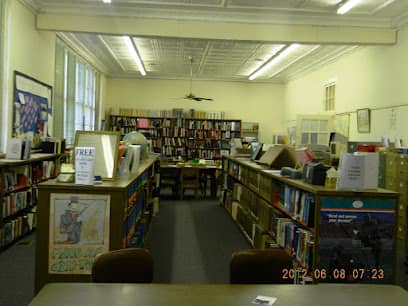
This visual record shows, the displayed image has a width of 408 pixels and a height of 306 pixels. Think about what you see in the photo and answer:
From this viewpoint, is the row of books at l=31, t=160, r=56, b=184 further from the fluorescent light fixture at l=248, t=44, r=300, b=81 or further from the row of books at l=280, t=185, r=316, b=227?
the fluorescent light fixture at l=248, t=44, r=300, b=81

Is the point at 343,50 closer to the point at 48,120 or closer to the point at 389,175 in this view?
the point at 389,175

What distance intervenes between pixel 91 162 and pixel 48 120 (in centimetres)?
514

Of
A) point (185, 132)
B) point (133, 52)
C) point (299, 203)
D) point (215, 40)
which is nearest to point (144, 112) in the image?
point (185, 132)

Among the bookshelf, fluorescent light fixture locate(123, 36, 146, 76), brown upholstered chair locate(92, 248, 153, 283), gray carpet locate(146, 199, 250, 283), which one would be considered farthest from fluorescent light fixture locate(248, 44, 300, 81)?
brown upholstered chair locate(92, 248, 153, 283)

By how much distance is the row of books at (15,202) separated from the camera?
18.2 feet

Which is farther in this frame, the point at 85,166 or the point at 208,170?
the point at 208,170

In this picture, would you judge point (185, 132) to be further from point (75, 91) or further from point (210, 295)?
point (210, 295)

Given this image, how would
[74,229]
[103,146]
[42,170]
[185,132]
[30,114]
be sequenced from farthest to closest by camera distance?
1. [185,132]
2. [30,114]
3. [42,170]
4. [103,146]
5. [74,229]

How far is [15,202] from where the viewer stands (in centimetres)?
588

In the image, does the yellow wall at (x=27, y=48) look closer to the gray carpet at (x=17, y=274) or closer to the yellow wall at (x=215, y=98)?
the gray carpet at (x=17, y=274)

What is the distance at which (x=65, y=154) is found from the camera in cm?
756

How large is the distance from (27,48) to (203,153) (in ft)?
26.7

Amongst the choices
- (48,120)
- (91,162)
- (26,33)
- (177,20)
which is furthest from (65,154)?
(91,162)

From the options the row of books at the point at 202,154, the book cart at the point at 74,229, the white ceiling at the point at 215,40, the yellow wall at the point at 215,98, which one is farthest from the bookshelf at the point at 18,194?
the yellow wall at the point at 215,98
